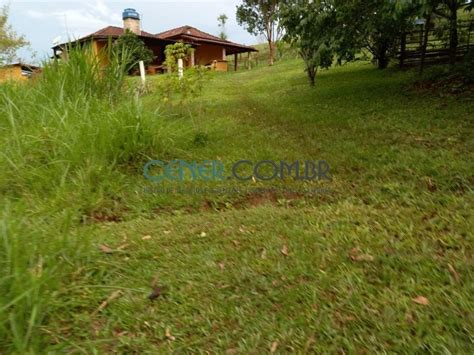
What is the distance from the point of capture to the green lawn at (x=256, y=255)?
144cm

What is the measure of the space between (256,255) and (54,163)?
2.20m

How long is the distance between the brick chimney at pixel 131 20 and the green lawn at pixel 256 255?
19243mm

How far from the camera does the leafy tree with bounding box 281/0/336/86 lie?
19.2ft

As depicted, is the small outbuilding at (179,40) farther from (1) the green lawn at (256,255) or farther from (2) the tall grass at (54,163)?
(1) the green lawn at (256,255)

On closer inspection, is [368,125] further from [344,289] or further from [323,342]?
[323,342]

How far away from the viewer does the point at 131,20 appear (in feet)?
67.9

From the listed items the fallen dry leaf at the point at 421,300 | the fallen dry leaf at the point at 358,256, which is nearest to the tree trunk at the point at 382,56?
the fallen dry leaf at the point at 358,256

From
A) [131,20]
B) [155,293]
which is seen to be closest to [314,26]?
[155,293]

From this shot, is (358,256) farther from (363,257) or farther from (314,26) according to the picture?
(314,26)

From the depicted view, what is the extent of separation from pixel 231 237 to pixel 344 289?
2.82 ft

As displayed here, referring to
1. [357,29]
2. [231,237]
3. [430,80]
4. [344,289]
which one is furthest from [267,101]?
[344,289]

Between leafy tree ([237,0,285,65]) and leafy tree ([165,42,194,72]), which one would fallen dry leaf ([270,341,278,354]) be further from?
leafy tree ([237,0,285,65])

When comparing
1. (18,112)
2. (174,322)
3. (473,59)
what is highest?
(473,59)

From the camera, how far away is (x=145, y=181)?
344 cm
